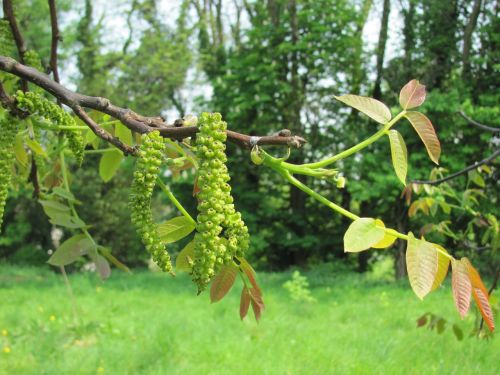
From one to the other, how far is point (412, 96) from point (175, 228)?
0.40 meters

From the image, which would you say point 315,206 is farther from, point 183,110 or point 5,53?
point 5,53

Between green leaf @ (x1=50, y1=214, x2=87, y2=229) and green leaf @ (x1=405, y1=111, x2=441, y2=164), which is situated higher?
green leaf @ (x1=405, y1=111, x2=441, y2=164)

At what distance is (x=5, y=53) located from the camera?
1283 millimetres

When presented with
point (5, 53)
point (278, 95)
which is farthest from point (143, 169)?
point (278, 95)

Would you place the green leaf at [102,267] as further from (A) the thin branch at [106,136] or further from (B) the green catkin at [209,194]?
(B) the green catkin at [209,194]

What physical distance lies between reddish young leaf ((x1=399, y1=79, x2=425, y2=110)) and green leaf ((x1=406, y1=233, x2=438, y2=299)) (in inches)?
7.6

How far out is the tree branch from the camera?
1.94 ft

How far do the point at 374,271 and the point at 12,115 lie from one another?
36.2 feet

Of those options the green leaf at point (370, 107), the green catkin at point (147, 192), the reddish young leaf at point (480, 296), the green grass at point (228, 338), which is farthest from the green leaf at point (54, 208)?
the green grass at point (228, 338)

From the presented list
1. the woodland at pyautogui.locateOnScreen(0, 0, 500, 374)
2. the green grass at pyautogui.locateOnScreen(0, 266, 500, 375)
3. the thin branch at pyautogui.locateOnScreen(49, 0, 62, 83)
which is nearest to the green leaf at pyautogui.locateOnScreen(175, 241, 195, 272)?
the woodland at pyautogui.locateOnScreen(0, 0, 500, 374)

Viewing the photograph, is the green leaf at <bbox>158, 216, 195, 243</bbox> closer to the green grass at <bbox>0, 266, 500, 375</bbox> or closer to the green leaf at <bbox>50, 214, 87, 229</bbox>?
the green leaf at <bbox>50, 214, 87, 229</bbox>

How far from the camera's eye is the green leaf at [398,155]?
2.27 feet

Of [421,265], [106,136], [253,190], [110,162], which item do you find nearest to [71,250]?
[110,162]

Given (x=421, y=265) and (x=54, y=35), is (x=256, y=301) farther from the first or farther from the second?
(x=54, y=35)
